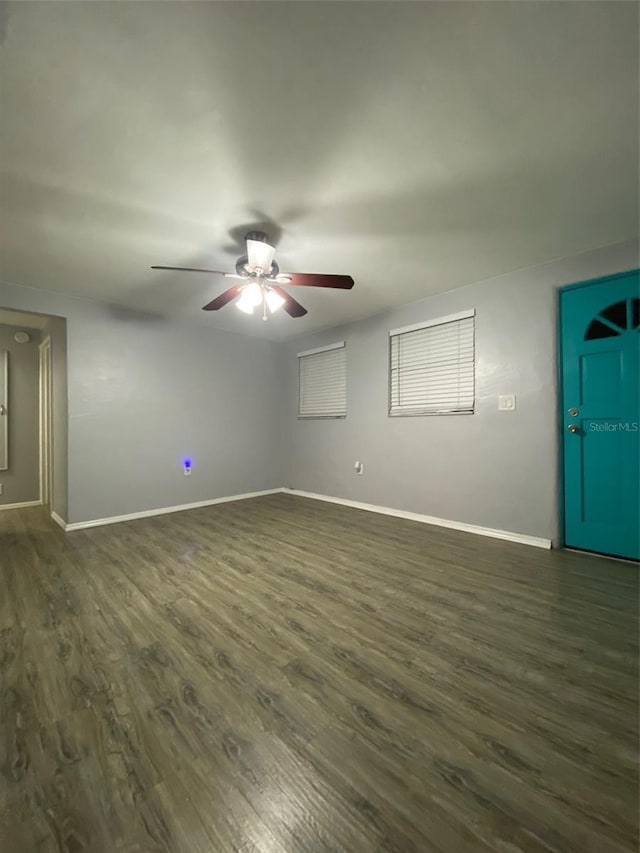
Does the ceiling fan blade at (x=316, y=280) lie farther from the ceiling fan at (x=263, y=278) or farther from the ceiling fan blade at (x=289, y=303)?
the ceiling fan blade at (x=289, y=303)

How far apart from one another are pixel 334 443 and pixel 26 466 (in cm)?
416

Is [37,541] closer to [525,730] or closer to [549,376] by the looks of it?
[525,730]

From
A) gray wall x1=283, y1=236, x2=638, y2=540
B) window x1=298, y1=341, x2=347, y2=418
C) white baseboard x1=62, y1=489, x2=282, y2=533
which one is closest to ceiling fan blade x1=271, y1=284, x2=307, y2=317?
gray wall x1=283, y1=236, x2=638, y2=540

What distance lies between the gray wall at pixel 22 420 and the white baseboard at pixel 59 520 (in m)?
0.95

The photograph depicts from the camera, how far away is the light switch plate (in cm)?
285

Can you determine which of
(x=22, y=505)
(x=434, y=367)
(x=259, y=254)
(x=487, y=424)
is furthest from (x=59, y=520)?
(x=487, y=424)

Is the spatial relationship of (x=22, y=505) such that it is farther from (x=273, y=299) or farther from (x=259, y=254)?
(x=259, y=254)

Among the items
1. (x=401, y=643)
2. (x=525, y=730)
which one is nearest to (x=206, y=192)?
(x=401, y=643)

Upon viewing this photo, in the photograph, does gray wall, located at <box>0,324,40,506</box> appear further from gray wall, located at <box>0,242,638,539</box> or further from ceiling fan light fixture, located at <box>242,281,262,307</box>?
ceiling fan light fixture, located at <box>242,281,262,307</box>

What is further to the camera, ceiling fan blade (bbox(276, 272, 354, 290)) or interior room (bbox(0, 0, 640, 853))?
ceiling fan blade (bbox(276, 272, 354, 290))

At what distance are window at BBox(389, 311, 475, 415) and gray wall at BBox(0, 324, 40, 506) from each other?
4.79 m

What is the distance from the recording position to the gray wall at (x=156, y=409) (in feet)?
10.9

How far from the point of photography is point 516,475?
9.28ft

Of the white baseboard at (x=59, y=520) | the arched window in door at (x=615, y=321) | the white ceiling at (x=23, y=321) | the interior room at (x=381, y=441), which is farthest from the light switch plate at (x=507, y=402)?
the white ceiling at (x=23, y=321)
